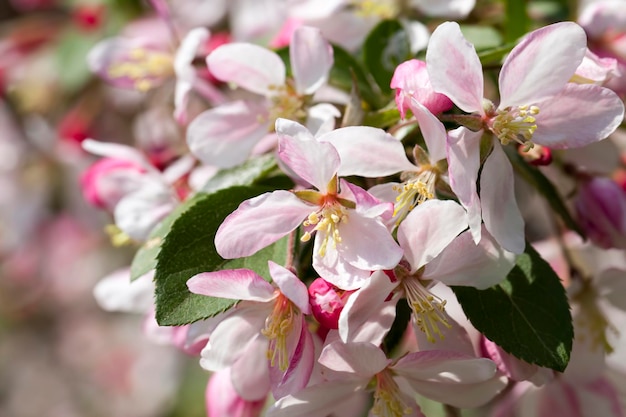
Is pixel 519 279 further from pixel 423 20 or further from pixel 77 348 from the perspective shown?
pixel 77 348

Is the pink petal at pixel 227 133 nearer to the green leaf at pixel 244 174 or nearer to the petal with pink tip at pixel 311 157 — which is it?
the green leaf at pixel 244 174

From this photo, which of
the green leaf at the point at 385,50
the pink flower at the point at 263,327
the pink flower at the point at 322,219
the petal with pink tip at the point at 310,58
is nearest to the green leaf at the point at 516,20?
the green leaf at the point at 385,50

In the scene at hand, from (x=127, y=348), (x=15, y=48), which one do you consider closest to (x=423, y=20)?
(x=15, y=48)

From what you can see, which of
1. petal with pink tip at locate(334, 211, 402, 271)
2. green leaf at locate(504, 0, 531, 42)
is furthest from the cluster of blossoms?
green leaf at locate(504, 0, 531, 42)

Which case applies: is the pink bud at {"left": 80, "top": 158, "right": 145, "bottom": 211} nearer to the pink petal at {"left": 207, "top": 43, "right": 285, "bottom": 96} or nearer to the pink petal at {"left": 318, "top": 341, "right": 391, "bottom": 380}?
the pink petal at {"left": 207, "top": 43, "right": 285, "bottom": 96}

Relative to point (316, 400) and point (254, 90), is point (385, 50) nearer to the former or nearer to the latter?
point (254, 90)
